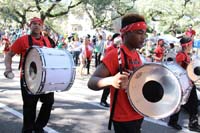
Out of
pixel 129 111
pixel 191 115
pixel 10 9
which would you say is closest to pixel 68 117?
pixel 191 115

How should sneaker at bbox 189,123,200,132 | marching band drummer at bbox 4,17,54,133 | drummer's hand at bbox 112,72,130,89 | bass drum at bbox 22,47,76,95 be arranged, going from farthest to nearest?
sneaker at bbox 189,123,200,132 < marching band drummer at bbox 4,17,54,133 < bass drum at bbox 22,47,76,95 < drummer's hand at bbox 112,72,130,89

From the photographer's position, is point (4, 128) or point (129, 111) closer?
point (129, 111)

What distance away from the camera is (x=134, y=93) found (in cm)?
305

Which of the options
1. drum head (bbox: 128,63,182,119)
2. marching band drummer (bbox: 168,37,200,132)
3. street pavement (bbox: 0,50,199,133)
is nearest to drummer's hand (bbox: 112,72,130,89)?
drum head (bbox: 128,63,182,119)

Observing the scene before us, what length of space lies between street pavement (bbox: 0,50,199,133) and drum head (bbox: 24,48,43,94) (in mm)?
1254

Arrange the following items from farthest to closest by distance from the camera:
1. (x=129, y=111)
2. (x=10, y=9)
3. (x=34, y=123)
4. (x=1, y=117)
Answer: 1. (x=10, y=9)
2. (x=1, y=117)
3. (x=34, y=123)
4. (x=129, y=111)

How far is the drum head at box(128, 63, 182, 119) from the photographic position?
9.78ft

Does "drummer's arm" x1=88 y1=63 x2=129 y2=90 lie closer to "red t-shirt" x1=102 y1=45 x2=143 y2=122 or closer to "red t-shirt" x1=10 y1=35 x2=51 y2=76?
"red t-shirt" x1=102 y1=45 x2=143 y2=122

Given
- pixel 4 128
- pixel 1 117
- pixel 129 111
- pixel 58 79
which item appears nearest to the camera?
pixel 129 111

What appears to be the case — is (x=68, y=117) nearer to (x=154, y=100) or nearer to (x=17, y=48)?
(x=17, y=48)

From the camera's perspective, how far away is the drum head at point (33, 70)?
16.3ft

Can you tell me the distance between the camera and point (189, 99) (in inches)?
250

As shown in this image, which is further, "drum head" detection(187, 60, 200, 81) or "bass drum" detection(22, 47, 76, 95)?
"drum head" detection(187, 60, 200, 81)

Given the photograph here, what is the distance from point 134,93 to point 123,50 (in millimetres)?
397
